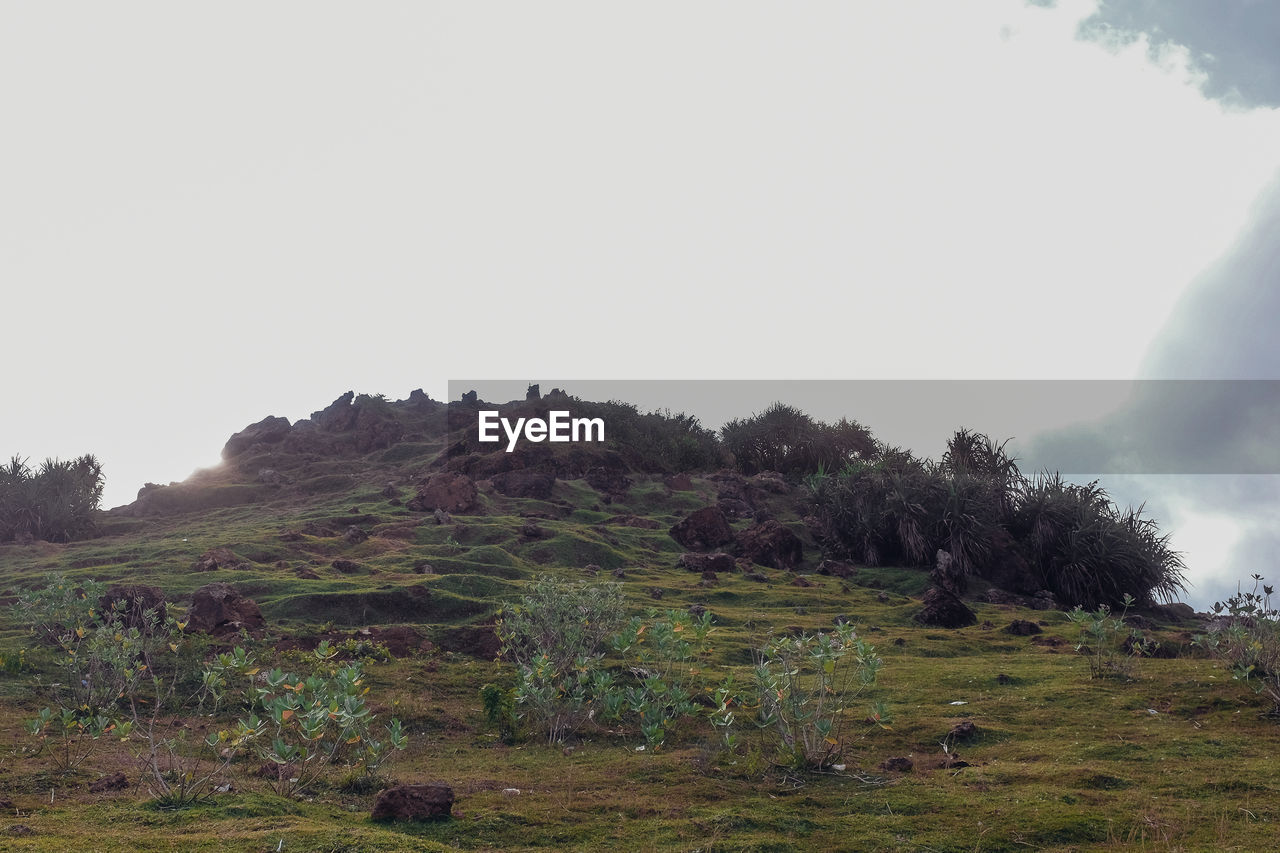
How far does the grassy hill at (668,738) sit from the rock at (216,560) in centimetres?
22

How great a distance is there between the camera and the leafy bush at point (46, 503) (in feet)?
82.6

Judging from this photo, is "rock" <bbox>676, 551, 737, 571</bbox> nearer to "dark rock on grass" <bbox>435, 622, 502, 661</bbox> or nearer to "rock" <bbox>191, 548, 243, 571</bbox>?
"dark rock on grass" <bbox>435, 622, 502, 661</bbox>

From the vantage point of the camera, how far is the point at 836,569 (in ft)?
70.7

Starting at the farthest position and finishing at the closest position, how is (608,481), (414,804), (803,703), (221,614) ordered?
1. (608,481)
2. (221,614)
3. (803,703)
4. (414,804)

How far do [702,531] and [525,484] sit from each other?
20.6 feet

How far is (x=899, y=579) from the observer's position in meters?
21.1

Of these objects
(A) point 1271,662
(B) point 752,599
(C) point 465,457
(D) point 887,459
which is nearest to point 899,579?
(B) point 752,599

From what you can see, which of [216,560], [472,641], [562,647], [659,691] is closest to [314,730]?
[659,691]

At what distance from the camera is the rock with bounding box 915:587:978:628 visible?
16297mm

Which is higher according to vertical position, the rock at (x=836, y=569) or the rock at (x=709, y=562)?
the rock at (x=709, y=562)

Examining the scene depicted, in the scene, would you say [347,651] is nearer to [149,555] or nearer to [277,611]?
[277,611]
